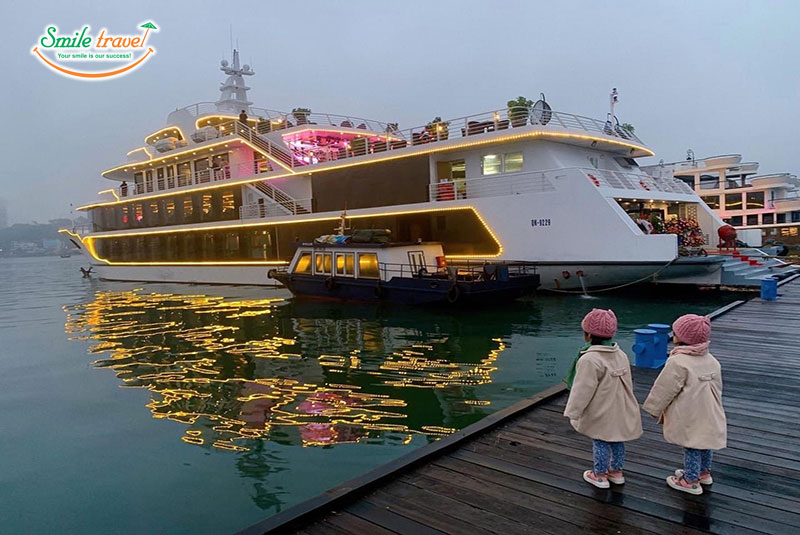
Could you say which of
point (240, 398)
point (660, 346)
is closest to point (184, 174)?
point (240, 398)

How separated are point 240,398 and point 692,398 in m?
6.61

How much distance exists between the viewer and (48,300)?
85.3ft

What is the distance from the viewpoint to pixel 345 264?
18.4 meters

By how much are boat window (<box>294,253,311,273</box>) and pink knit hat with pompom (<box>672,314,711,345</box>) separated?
1690 centimetres

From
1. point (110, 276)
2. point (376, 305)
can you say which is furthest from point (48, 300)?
point (376, 305)

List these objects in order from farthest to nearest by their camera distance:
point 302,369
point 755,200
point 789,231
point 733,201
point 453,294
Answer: point 733,201, point 755,200, point 789,231, point 453,294, point 302,369

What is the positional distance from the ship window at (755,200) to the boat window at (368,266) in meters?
48.7

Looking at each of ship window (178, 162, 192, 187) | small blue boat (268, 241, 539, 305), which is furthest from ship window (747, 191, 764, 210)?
ship window (178, 162, 192, 187)

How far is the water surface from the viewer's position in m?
5.23

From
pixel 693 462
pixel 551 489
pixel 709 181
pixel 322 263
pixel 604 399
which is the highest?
pixel 709 181

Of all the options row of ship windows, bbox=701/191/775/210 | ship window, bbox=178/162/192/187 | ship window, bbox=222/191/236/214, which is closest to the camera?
ship window, bbox=222/191/236/214

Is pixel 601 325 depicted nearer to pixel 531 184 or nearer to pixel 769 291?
pixel 769 291

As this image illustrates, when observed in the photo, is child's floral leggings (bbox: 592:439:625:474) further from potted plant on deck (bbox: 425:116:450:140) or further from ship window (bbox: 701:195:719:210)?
ship window (bbox: 701:195:719:210)

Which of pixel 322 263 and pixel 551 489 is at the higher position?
pixel 322 263
